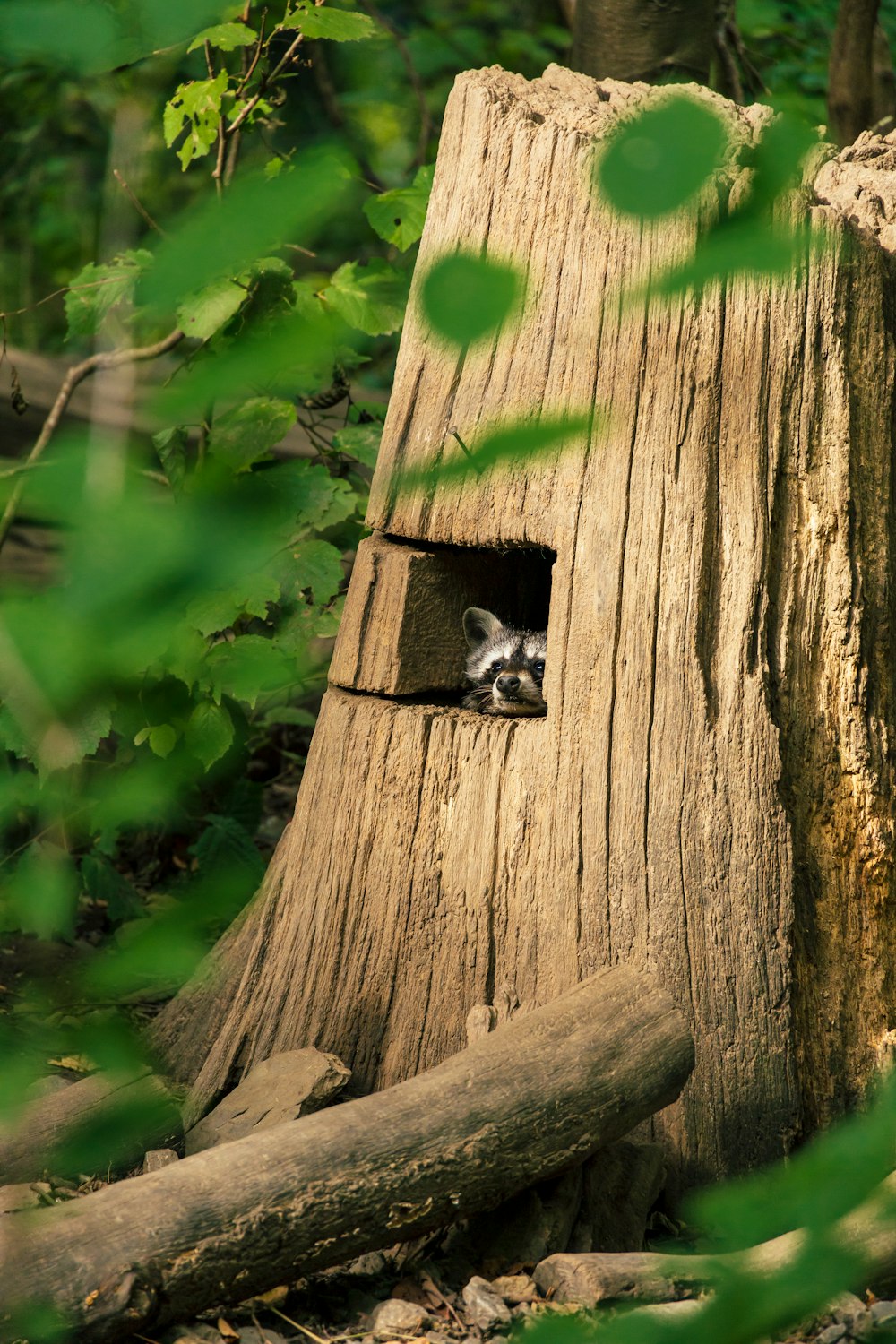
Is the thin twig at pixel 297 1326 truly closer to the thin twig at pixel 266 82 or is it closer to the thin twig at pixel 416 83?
the thin twig at pixel 266 82

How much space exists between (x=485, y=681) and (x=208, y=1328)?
336 cm

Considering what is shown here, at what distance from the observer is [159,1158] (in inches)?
141

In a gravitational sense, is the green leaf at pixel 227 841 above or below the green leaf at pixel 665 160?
below

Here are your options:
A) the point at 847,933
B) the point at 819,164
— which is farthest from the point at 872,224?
the point at 847,933

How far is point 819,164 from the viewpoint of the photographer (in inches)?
169

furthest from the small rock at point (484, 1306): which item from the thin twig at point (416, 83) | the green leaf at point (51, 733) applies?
the thin twig at point (416, 83)

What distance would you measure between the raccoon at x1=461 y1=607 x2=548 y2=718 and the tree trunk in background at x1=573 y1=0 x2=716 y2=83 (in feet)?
8.55

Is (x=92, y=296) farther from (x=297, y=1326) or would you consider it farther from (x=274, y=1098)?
(x=297, y=1326)

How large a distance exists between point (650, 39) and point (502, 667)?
298 cm

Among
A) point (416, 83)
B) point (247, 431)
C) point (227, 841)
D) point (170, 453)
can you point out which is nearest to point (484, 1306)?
point (227, 841)

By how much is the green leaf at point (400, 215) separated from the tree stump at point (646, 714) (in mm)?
796

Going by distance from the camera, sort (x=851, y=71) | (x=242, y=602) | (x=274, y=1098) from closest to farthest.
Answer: (x=274, y=1098)
(x=242, y=602)
(x=851, y=71)

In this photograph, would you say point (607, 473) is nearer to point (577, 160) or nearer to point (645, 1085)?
point (577, 160)

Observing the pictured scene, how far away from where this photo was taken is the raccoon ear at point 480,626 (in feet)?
18.6
